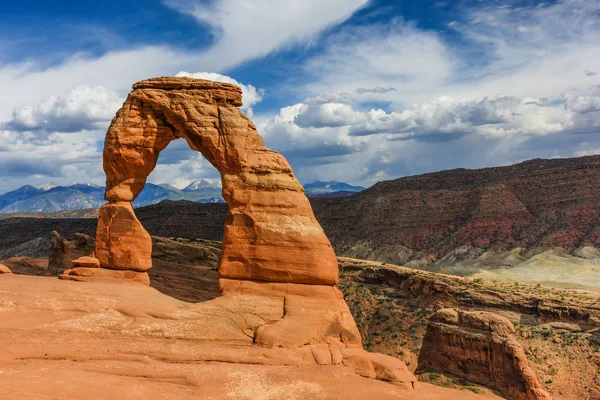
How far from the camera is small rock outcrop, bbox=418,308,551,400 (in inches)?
959

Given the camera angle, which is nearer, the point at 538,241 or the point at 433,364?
the point at 433,364

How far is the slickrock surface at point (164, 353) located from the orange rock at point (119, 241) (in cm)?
223

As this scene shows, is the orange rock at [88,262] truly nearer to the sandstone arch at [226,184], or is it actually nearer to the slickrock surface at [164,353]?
the sandstone arch at [226,184]

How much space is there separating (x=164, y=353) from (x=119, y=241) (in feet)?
24.8

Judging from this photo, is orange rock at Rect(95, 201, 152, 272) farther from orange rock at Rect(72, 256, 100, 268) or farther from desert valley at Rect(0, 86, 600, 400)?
orange rock at Rect(72, 256, 100, 268)

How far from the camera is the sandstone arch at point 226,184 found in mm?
19656

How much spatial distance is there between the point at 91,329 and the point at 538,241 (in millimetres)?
74913

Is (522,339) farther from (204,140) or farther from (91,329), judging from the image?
(91,329)

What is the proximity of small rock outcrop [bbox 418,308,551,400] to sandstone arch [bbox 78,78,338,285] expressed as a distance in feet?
33.4

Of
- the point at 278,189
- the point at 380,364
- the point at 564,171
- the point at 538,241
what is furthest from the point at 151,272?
the point at 564,171

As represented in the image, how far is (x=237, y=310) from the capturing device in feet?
60.2

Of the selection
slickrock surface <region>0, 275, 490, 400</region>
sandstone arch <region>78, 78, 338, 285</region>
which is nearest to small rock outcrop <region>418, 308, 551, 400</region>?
slickrock surface <region>0, 275, 490, 400</region>

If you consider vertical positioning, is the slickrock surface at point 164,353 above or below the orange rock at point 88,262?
below

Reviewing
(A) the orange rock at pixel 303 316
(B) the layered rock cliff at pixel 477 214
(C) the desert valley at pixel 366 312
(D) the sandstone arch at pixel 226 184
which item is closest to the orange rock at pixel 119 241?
(D) the sandstone arch at pixel 226 184
